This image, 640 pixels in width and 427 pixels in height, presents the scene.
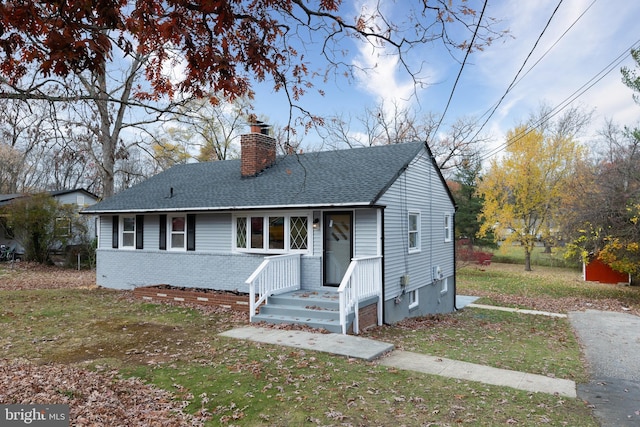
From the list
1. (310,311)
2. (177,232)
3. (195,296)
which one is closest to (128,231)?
(177,232)

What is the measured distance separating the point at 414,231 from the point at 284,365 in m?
7.52

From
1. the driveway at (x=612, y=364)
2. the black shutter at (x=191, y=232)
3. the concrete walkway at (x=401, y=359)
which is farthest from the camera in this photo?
the black shutter at (x=191, y=232)

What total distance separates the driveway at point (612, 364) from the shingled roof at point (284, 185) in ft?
18.2

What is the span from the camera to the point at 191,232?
13242mm

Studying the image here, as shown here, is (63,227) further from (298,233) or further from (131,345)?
(131,345)

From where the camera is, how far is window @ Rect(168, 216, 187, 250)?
1354 centimetres

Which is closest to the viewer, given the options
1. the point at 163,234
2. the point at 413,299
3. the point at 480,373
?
the point at 480,373

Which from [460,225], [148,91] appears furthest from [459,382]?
[460,225]

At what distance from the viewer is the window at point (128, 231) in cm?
1460

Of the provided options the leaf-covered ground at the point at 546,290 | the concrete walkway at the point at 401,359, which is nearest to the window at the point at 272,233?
the concrete walkway at the point at 401,359

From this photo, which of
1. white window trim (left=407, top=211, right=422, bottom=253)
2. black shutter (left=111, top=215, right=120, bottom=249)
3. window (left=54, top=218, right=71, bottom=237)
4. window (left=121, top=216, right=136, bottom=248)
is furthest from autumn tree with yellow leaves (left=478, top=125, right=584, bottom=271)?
window (left=54, top=218, right=71, bottom=237)

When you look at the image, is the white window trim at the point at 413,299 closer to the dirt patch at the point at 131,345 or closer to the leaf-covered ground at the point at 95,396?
the dirt patch at the point at 131,345

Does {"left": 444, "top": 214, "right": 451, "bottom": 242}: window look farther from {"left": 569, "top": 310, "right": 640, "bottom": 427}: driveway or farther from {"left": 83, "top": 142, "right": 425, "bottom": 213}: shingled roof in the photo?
{"left": 569, "top": 310, "right": 640, "bottom": 427}: driveway

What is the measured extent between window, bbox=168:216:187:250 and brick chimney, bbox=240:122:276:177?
263cm
